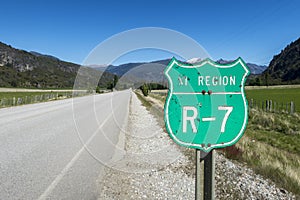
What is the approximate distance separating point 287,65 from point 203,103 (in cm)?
18565

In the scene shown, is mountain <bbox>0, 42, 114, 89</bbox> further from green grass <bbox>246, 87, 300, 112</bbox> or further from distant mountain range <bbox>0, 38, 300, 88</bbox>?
green grass <bbox>246, 87, 300, 112</bbox>

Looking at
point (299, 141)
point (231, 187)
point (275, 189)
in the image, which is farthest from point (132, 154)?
point (299, 141)

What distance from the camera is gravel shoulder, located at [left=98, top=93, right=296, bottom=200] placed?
145 inches

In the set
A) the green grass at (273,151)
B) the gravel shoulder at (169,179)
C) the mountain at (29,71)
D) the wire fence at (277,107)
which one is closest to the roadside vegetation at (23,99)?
the gravel shoulder at (169,179)

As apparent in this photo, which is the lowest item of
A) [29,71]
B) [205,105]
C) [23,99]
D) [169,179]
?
[169,179]

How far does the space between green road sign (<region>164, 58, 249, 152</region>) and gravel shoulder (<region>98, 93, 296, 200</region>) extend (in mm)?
2083

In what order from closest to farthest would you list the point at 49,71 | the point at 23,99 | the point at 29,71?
the point at 23,99
the point at 29,71
the point at 49,71

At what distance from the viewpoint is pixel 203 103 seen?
196 centimetres

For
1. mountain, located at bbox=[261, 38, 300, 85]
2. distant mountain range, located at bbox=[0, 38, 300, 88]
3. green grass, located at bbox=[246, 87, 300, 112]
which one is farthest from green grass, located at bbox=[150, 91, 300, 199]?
mountain, located at bbox=[261, 38, 300, 85]

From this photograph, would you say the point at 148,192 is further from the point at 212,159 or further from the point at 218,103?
the point at 218,103

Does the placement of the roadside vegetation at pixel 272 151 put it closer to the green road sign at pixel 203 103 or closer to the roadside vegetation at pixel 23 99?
the green road sign at pixel 203 103

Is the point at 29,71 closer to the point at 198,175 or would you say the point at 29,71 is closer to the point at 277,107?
the point at 277,107

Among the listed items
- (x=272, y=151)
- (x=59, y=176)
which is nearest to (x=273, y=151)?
(x=272, y=151)

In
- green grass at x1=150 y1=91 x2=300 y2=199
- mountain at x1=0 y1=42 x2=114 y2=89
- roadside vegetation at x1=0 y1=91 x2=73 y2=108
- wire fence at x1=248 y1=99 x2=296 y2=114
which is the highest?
mountain at x1=0 y1=42 x2=114 y2=89
